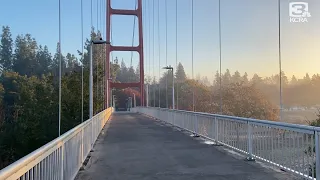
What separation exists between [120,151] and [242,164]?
339cm

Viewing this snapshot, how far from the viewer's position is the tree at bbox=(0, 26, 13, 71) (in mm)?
66225

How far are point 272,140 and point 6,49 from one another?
247 feet

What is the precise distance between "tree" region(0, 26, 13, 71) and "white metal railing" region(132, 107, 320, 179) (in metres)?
58.1

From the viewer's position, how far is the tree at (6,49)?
66225mm

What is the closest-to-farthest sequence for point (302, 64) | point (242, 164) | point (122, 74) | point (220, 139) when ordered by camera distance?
point (242, 164)
point (220, 139)
point (302, 64)
point (122, 74)

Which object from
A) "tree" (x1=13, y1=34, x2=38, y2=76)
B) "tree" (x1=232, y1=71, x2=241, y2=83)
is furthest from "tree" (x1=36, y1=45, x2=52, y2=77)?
"tree" (x1=232, y1=71, x2=241, y2=83)

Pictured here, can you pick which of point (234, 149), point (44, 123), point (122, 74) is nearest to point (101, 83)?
point (44, 123)

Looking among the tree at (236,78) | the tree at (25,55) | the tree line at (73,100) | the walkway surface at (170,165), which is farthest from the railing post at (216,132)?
the tree at (25,55)

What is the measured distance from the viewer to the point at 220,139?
1027 centimetres

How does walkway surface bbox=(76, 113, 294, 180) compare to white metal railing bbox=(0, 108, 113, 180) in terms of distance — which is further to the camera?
walkway surface bbox=(76, 113, 294, 180)

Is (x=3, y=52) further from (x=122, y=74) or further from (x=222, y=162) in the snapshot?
(x=222, y=162)

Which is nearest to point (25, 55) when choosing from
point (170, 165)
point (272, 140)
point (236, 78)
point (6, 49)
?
point (6, 49)

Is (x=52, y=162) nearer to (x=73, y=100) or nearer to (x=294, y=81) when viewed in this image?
(x=294, y=81)

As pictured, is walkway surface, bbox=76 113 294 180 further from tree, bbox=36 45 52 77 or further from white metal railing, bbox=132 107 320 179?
tree, bbox=36 45 52 77
